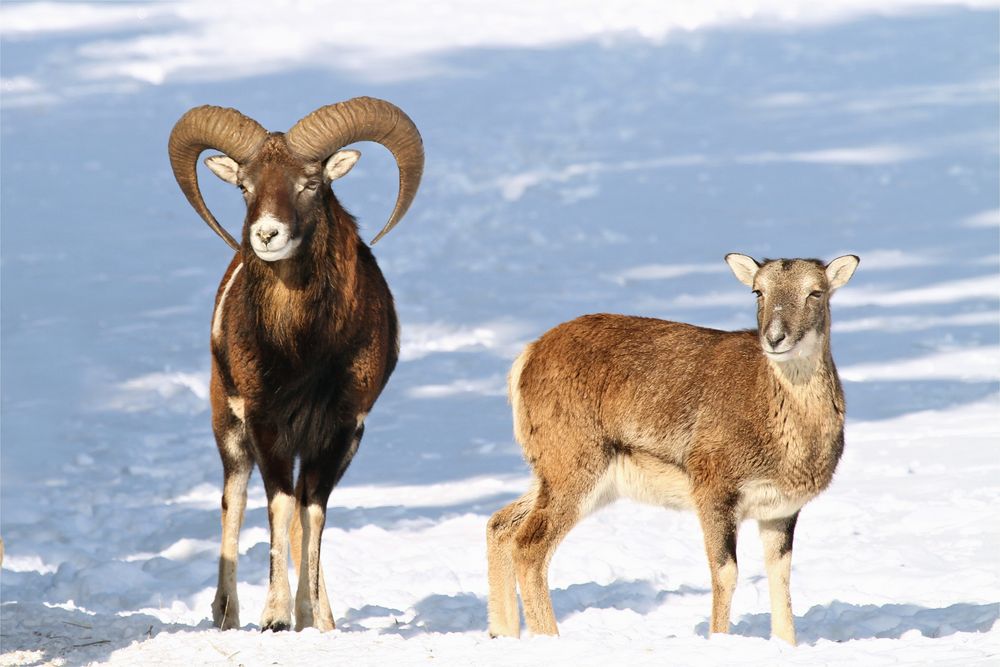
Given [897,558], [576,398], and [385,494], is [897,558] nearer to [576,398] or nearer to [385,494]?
[576,398]

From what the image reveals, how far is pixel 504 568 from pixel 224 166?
3.26 metres

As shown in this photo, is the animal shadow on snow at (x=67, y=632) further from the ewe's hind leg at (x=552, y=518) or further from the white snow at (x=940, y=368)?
the white snow at (x=940, y=368)

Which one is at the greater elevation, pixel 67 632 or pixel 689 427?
pixel 689 427

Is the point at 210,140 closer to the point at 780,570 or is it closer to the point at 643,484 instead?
the point at 643,484

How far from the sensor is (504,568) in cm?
992

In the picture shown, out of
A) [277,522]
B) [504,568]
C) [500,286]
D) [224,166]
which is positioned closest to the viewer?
[504,568]

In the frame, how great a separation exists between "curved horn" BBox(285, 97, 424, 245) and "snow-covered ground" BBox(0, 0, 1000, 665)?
3.12 m

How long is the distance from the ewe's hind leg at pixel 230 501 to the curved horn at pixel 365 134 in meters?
1.65

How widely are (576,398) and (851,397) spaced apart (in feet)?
37.0

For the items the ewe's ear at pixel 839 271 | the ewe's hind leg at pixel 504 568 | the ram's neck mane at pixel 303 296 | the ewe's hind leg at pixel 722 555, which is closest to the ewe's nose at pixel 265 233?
the ram's neck mane at pixel 303 296

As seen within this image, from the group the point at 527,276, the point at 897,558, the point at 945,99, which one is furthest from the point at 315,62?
the point at 897,558

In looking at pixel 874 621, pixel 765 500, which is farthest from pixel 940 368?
pixel 765 500

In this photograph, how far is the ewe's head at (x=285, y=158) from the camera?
9922mm

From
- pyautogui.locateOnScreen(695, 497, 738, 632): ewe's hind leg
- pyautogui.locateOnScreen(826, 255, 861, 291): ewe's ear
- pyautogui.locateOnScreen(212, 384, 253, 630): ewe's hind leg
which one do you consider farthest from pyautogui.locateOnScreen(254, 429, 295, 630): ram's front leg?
pyautogui.locateOnScreen(826, 255, 861, 291): ewe's ear
